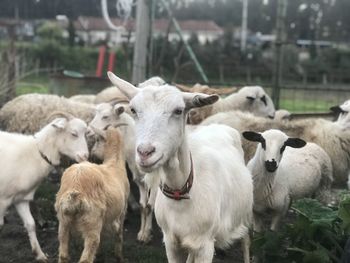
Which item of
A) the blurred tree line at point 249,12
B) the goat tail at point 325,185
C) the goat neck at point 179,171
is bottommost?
the goat tail at point 325,185

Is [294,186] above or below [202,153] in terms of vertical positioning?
below

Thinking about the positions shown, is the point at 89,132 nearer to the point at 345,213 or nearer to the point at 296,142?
the point at 296,142

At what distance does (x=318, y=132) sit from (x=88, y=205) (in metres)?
4.03

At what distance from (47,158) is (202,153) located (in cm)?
247

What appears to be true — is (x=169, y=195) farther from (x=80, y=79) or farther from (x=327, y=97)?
(x=327, y=97)

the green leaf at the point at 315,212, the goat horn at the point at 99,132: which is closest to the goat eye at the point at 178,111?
the green leaf at the point at 315,212

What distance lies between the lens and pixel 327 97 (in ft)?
51.1

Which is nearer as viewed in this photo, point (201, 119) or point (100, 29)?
point (201, 119)

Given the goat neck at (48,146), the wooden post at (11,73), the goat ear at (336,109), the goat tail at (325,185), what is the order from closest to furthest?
the goat neck at (48,146)
the goat tail at (325,185)
the goat ear at (336,109)
the wooden post at (11,73)

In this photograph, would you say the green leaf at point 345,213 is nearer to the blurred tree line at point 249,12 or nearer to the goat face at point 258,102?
the goat face at point 258,102

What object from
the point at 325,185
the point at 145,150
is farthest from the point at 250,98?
the point at 145,150

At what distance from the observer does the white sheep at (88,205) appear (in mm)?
4875

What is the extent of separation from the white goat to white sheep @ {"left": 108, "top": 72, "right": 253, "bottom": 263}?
2.01 meters

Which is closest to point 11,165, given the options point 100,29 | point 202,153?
point 202,153
